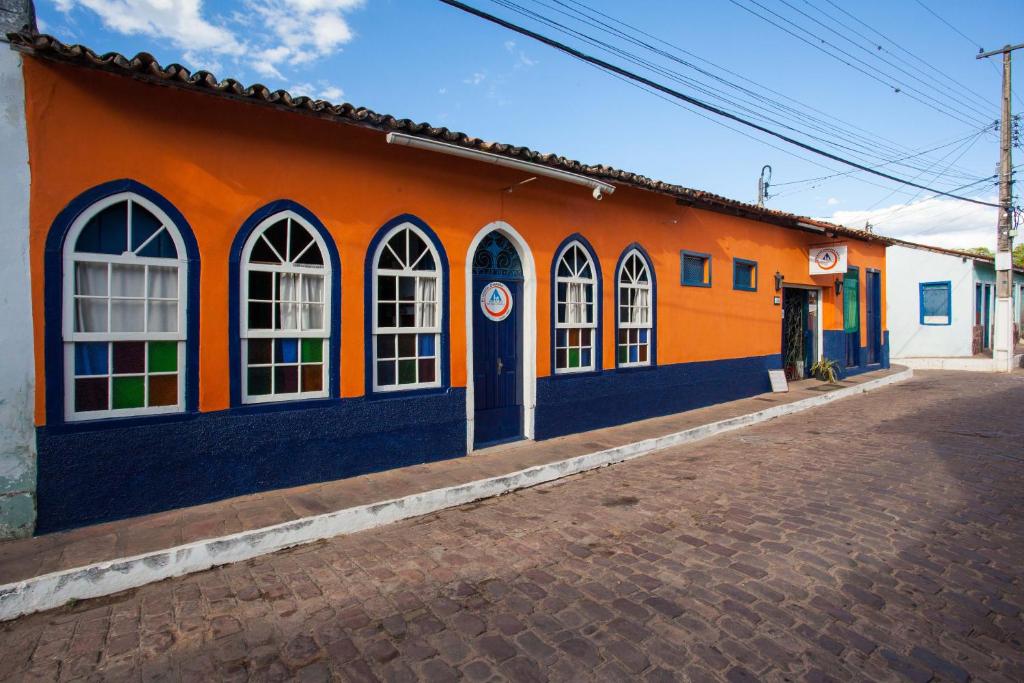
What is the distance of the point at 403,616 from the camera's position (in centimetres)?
340

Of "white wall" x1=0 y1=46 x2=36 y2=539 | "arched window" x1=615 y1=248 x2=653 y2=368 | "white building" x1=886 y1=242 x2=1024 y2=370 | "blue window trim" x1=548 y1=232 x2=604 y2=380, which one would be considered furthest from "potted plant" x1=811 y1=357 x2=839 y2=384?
"white wall" x1=0 y1=46 x2=36 y2=539

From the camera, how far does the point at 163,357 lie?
494 cm

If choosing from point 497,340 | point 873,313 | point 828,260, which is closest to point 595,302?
point 497,340

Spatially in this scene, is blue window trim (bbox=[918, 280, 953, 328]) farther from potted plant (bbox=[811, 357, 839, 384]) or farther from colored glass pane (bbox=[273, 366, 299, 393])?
colored glass pane (bbox=[273, 366, 299, 393])

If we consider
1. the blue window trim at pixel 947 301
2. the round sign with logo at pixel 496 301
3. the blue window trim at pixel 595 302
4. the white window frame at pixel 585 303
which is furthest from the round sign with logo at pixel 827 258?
the blue window trim at pixel 947 301

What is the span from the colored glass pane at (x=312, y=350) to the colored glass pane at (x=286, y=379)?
164 millimetres

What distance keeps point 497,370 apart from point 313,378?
97.5 inches

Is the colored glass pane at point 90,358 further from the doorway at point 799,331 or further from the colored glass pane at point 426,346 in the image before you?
the doorway at point 799,331

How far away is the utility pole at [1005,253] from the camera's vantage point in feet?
56.6

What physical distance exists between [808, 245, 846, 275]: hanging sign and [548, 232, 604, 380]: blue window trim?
25.0ft

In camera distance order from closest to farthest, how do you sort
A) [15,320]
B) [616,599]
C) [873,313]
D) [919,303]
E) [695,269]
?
[616,599] < [15,320] < [695,269] < [873,313] < [919,303]

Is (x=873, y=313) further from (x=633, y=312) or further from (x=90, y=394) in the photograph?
(x=90, y=394)

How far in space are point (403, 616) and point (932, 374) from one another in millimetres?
19533

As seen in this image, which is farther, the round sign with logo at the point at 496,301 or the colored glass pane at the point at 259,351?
the round sign with logo at the point at 496,301
